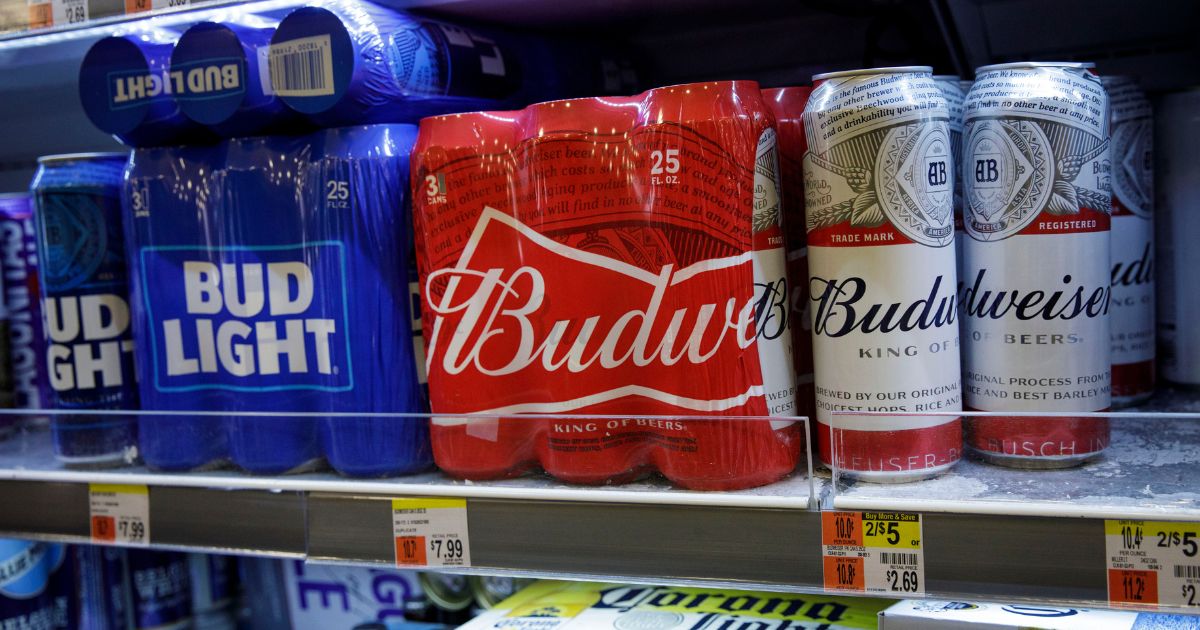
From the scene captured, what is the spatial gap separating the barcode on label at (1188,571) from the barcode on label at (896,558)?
0.60 ft

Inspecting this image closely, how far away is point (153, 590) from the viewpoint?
129 centimetres

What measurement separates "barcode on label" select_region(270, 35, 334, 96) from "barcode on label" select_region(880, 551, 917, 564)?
0.66m

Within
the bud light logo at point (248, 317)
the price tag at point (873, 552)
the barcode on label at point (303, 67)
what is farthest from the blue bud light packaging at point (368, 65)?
the price tag at point (873, 552)

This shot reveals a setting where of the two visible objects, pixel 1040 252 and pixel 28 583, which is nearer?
pixel 1040 252

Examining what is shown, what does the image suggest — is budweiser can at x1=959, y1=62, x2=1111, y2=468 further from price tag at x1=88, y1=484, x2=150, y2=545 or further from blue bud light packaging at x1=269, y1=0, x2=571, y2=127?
price tag at x1=88, y1=484, x2=150, y2=545

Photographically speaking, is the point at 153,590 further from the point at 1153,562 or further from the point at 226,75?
the point at 1153,562

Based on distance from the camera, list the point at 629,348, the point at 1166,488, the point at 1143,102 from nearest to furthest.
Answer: the point at 1166,488 < the point at 629,348 < the point at 1143,102

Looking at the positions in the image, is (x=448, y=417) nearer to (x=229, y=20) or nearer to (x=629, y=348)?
(x=629, y=348)

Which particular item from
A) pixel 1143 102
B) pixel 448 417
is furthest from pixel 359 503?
pixel 1143 102

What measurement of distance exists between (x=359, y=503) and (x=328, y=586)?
0.59 metres

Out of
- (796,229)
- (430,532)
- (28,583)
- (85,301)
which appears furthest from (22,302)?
(796,229)

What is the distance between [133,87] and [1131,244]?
1.08m

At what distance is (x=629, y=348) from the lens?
0.87 meters

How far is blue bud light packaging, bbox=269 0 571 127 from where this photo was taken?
928mm
